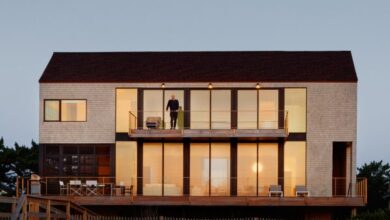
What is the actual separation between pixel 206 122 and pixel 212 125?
0.87 ft

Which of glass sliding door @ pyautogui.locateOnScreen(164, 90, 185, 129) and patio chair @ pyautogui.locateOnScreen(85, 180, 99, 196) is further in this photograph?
glass sliding door @ pyautogui.locateOnScreen(164, 90, 185, 129)

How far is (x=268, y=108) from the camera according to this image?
99.7 feet

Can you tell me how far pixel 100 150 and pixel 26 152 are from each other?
11782 mm

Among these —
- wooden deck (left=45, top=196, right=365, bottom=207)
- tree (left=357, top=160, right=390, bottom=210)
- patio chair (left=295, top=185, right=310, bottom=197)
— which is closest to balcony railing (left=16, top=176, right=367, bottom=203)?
patio chair (left=295, top=185, right=310, bottom=197)

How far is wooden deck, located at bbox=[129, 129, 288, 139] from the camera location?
29.3 meters

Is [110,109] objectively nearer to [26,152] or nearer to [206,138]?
A: [206,138]

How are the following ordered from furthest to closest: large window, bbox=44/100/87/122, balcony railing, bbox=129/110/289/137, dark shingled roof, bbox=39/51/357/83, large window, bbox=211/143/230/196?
1. large window, bbox=44/100/87/122
2. dark shingled roof, bbox=39/51/357/83
3. large window, bbox=211/143/230/196
4. balcony railing, bbox=129/110/289/137

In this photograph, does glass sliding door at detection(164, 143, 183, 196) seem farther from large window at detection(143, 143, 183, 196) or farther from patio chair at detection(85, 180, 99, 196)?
patio chair at detection(85, 180, 99, 196)

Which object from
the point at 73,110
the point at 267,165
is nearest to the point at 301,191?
the point at 267,165

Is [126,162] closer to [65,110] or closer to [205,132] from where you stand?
[65,110]

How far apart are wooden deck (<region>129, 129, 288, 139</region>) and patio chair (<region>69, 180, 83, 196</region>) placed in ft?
8.92

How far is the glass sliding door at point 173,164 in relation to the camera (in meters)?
30.3

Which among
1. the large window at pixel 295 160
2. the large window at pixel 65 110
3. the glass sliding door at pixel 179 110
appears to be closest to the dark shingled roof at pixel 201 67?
the glass sliding door at pixel 179 110

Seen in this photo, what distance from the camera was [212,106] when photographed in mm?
30594
